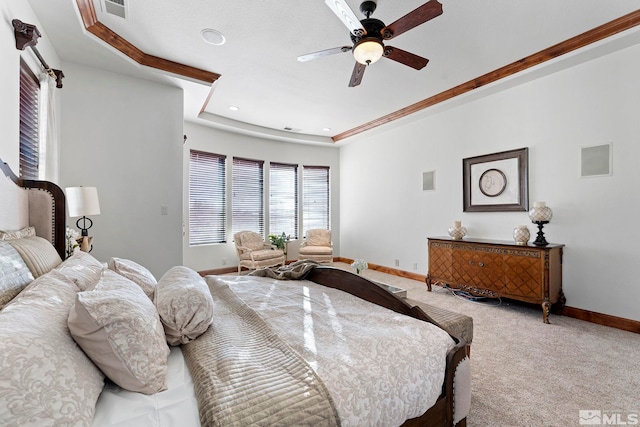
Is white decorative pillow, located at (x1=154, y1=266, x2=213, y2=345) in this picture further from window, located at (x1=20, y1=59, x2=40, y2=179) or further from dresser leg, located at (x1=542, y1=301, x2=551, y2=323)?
dresser leg, located at (x1=542, y1=301, x2=551, y2=323)

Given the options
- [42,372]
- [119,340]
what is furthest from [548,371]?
[42,372]

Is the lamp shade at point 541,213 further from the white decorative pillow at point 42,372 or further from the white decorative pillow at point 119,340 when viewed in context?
the white decorative pillow at point 42,372

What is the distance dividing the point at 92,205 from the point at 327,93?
321 cm

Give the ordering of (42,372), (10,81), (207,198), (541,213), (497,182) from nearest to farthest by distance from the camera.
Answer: (42,372) < (10,81) < (541,213) < (497,182) < (207,198)

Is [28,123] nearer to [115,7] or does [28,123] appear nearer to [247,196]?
[115,7]

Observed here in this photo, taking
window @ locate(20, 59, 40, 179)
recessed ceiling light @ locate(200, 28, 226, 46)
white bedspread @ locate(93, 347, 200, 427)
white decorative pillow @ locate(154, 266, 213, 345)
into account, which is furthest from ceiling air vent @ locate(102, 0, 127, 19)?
white bedspread @ locate(93, 347, 200, 427)

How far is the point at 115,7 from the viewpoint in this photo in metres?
2.52

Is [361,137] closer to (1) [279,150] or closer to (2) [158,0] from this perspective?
Result: (1) [279,150]

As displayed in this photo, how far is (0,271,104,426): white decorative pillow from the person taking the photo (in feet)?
2.17

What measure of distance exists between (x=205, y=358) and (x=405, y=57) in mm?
2852

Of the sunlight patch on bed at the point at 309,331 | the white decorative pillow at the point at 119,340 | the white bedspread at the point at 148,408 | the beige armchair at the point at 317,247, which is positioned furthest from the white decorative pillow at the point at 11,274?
the beige armchair at the point at 317,247

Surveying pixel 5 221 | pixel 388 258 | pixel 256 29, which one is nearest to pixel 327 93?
pixel 256 29

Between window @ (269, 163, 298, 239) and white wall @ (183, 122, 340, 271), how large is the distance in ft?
0.71

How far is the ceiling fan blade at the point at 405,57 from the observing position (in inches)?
103
